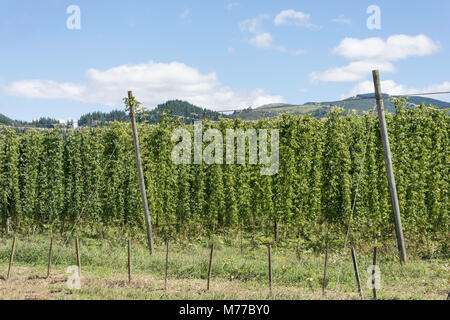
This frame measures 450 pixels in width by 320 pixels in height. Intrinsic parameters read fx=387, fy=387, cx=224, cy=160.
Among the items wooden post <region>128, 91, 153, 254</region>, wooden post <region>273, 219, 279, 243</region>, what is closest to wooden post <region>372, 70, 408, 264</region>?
wooden post <region>273, 219, 279, 243</region>

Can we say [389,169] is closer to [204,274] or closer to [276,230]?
[276,230]

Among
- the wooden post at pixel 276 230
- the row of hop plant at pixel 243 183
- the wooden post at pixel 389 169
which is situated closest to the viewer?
the wooden post at pixel 389 169

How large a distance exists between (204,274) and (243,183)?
4.60m

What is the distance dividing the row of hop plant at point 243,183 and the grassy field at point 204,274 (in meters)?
1.23

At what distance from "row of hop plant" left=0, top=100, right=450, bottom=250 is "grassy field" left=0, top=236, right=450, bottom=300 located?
1.23m

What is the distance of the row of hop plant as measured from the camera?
40.0 ft

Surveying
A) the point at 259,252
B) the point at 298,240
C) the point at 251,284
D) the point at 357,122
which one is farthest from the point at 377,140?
the point at 251,284

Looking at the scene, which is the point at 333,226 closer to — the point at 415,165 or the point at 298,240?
the point at 298,240

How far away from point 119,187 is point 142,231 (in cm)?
181

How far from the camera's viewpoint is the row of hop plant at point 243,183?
1220cm

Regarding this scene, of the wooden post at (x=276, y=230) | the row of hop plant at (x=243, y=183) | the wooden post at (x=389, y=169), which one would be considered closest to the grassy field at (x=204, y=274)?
the wooden post at (x=389, y=169)

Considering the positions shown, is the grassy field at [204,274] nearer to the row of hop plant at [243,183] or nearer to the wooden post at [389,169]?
the wooden post at [389,169]

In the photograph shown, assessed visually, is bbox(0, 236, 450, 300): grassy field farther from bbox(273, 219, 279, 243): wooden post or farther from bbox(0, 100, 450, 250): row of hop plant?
bbox(0, 100, 450, 250): row of hop plant

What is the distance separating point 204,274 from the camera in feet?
31.8
